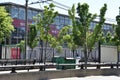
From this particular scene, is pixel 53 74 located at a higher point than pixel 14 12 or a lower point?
lower

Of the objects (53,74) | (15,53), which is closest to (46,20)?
(15,53)

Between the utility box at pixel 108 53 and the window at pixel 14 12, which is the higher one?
the window at pixel 14 12

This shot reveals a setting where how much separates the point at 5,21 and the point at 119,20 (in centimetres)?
1478

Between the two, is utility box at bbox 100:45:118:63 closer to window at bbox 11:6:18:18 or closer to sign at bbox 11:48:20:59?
sign at bbox 11:48:20:59

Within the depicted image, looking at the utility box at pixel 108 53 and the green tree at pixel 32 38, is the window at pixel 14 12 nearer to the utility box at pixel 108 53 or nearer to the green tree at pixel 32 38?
the green tree at pixel 32 38

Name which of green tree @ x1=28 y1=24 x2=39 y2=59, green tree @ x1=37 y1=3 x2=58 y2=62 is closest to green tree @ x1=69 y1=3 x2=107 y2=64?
green tree @ x1=37 y1=3 x2=58 y2=62

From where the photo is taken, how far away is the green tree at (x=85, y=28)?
3588cm

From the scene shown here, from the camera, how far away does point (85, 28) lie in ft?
119

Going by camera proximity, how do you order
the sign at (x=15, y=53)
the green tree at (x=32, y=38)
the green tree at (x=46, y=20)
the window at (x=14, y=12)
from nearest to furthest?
the green tree at (x=46, y=20) → the sign at (x=15, y=53) → the green tree at (x=32, y=38) → the window at (x=14, y=12)

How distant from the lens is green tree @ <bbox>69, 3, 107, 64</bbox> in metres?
35.9

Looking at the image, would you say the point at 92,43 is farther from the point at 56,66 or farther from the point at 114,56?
the point at 114,56

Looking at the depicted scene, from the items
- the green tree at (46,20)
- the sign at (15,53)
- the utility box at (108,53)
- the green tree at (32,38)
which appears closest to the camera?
the green tree at (46,20)

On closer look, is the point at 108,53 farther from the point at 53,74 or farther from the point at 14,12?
the point at 53,74

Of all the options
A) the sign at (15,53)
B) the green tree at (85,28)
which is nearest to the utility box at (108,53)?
the sign at (15,53)
